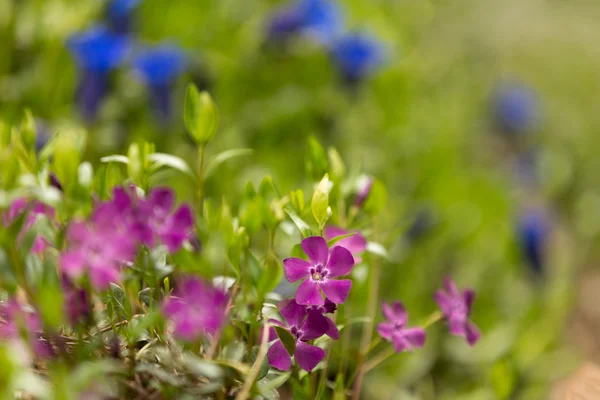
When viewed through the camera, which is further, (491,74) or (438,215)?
(491,74)

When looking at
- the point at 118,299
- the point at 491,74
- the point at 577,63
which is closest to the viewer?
the point at 118,299

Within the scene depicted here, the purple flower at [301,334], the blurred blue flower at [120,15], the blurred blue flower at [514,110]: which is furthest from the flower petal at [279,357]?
the blurred blue flower at [514,110]

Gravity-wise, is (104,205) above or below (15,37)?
above

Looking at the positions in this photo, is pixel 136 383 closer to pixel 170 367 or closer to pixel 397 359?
pixel 170 367

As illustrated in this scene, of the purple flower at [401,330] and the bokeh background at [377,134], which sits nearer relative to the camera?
the purple flower at [401,330]

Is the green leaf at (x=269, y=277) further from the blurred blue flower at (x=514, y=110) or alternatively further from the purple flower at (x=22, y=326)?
the blurred blue flower at (x=514, y=110)

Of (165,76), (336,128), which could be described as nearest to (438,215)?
(336,128)
